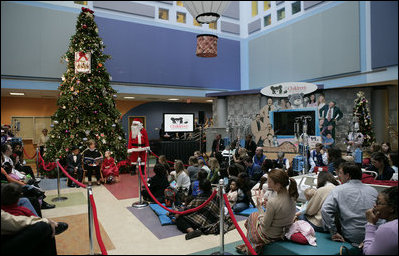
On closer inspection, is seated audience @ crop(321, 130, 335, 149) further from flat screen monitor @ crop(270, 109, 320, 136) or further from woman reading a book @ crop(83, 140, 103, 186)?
woman reading a book @ crop(83, 140, 103, 186)

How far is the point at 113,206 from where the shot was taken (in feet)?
Result: 18.2

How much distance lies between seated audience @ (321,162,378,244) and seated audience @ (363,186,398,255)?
0.39m

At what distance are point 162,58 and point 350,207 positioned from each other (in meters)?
11.3

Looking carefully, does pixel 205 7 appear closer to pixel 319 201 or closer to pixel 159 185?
pixel 319 201

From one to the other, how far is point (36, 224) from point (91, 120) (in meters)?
6.45

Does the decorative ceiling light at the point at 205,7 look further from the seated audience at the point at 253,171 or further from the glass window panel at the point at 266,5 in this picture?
the glass window panel at the point at 266,5

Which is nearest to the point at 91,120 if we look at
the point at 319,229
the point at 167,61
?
the point at 167,61

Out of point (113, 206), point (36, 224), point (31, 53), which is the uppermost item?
point (31, 53)

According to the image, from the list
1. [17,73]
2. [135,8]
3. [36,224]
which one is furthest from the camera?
[135,8]

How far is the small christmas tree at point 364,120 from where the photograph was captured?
959 cm

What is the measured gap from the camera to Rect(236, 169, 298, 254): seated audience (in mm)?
3031

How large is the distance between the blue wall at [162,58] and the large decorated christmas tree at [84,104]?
313cm

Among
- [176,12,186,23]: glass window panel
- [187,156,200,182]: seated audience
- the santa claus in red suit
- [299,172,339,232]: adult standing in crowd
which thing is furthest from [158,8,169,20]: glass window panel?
[299,172,339,232]: adult standing in crowd

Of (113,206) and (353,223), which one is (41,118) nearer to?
(113,206)
